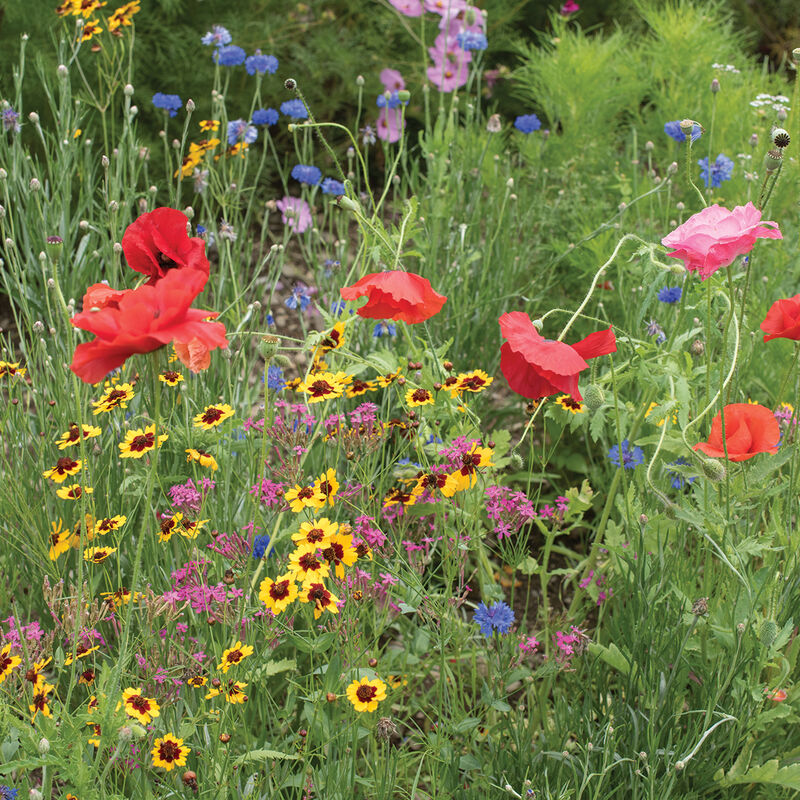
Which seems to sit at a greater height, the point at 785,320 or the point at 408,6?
the point at 785,320

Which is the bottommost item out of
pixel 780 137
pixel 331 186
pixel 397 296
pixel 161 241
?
pixel 331 186

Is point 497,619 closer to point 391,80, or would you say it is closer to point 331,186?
point 331,186

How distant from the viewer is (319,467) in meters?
1.96

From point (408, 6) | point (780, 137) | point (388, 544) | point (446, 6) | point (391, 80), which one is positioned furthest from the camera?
point (391, 80)

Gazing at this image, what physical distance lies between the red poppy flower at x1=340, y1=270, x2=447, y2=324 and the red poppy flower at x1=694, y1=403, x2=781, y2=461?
1.52ft

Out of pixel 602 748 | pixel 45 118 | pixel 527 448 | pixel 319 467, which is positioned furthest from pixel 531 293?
pixel 45 118

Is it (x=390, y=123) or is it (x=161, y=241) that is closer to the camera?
(x=161, y=241)

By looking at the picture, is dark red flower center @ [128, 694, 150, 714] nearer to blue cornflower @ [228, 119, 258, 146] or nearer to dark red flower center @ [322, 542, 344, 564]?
dark red flower center @ [322, 542, 344, 564]

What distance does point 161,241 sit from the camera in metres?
1.17

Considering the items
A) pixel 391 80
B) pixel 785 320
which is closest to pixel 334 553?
pixel 785 320

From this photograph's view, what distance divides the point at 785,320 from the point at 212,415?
3.08ft

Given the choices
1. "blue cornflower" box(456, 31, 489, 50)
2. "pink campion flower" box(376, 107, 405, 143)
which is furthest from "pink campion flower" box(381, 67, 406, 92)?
"blue cornflower" box(456, 31, 489, 50)

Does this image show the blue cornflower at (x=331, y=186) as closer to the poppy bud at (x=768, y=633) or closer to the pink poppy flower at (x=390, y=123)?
the pink poppy flower at (x=390, y=123)

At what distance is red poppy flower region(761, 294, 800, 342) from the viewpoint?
132 centimetres
